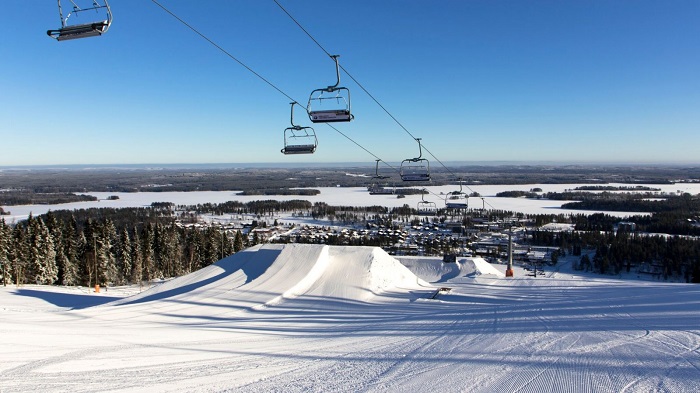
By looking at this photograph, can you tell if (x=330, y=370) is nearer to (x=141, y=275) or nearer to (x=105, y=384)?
A: (x=105, y=384)

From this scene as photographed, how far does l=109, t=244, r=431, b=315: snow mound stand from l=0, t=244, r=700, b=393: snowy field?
0.41 feet

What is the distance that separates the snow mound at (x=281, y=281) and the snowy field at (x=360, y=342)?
0.13 m

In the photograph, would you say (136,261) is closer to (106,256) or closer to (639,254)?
(106,256)

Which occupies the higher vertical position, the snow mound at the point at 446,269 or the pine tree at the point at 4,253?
the pine tree at the point at 4,253

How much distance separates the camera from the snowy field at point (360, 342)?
17.4ft

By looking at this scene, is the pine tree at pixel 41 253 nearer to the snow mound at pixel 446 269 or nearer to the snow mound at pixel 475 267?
the snow mound at pixel 446 269

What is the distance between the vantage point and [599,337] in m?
7.25

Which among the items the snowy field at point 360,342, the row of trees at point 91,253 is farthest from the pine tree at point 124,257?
the snowy field at point 360,342

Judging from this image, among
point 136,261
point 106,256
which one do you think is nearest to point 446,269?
point 136,261

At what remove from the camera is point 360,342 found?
8.00m

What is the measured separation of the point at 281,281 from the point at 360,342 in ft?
28.2

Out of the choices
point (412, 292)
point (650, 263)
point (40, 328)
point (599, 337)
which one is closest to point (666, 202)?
point (650, 263)

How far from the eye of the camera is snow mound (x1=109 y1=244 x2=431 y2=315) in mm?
13820

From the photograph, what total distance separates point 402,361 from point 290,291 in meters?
9.00
